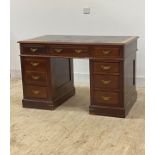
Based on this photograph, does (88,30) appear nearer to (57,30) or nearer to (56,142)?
(57,30)

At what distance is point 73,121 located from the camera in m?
3.05

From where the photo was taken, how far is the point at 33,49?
10.9ft

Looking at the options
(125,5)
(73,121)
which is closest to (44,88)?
(73,121)

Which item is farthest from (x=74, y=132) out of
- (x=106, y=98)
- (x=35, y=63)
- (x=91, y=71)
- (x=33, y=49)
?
(x=33, y=49)

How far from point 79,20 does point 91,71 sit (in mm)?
1386

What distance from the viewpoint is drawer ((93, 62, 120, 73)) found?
10.0ft

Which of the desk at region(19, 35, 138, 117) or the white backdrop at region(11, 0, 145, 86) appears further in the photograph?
the white backdrop at region(11, 0, 145, 86)

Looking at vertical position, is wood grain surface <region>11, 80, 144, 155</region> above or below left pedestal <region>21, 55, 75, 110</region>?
below

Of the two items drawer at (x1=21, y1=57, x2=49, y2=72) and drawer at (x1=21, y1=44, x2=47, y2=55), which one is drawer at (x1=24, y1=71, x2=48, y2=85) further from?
drawer at (x1=21, y1=44, x2=47, y2=55)

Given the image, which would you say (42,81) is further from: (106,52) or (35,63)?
(106,52)

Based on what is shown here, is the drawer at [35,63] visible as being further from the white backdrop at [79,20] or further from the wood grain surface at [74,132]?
the white backdrop at [79,20]

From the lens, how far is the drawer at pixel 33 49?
10.8 feet

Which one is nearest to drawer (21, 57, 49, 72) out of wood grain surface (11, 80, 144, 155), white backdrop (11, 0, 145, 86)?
wood grain surface (11, 80, 144, 155)

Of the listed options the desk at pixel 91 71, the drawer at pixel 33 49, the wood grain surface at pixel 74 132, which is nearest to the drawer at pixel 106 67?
the desk at pixel 91 71
